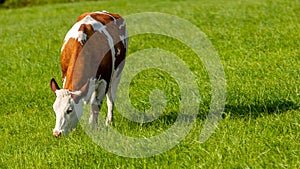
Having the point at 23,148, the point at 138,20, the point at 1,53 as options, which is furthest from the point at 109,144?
the point at 138,20

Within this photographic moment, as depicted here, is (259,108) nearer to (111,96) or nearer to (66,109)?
(111,96)

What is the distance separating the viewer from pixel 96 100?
902 centimetres

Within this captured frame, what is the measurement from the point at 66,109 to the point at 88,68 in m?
0.95

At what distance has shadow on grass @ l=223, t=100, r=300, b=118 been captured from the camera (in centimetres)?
809

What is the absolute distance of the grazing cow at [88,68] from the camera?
7.74m

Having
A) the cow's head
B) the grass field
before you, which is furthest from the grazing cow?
the grass field

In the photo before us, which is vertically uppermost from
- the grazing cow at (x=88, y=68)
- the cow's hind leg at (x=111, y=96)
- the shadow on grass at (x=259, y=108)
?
the grazing cow at (x=88, y=68)

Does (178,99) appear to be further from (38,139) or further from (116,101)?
(38,139)

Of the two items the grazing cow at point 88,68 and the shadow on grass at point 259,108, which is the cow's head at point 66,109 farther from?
the shadow on grass at point 259,108

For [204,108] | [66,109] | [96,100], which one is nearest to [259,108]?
[204,108]

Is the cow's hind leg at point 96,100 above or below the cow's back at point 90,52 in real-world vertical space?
below

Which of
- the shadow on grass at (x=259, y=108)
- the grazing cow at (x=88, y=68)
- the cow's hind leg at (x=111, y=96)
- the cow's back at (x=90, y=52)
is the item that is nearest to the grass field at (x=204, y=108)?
the shadow on grass at (x=259, y=108)

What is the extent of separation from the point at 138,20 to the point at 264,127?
1629 centimetres

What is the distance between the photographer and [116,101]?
1023cm
